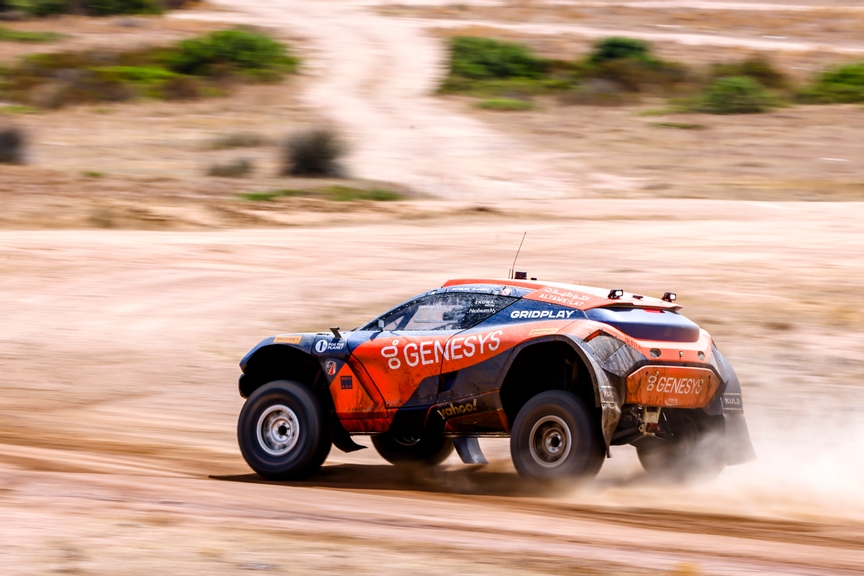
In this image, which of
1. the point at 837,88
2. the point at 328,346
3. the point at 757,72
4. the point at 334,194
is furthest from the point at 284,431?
the point at 757,72

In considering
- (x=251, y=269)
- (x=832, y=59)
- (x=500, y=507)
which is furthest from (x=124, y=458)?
(x=832, y=59)

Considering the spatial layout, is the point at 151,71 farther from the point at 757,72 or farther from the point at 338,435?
the point at 338,435

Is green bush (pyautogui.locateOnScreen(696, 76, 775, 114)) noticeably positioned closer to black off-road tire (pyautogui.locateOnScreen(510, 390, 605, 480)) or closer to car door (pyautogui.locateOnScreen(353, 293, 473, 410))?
car door (pyautogui.locateOnScreen(353, 293, 473, 410))

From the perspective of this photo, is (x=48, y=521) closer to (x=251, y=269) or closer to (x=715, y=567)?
(x=715, y=567)

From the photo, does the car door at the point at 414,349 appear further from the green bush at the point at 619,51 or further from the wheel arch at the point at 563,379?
the green bush at the point at 619,51

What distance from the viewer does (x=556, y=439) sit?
27.2 feet

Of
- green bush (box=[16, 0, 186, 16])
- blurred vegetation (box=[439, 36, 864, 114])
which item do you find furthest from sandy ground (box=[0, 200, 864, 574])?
green bush (box=[16, 0, 186, 16])

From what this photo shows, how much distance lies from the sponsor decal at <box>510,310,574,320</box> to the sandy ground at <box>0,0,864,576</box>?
1.22m

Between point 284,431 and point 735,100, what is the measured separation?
31.9m

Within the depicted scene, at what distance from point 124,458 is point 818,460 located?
572 cm

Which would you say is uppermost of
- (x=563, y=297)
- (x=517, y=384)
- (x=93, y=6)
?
(x=563, y=297)

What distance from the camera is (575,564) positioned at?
626 centimetres

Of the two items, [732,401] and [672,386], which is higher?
[672,386]

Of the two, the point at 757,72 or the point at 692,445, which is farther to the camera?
the point at 757,72
